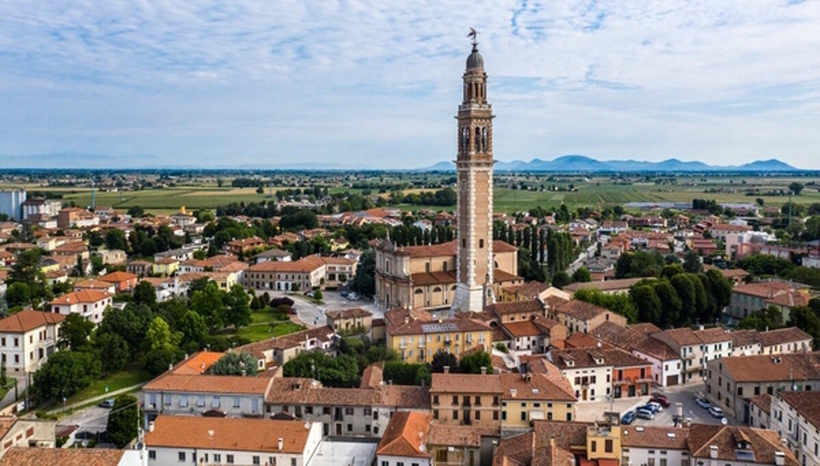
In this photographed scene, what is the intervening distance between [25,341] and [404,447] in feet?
82.0

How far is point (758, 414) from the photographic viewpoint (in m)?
29.9

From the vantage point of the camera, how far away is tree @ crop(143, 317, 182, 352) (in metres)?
37.7

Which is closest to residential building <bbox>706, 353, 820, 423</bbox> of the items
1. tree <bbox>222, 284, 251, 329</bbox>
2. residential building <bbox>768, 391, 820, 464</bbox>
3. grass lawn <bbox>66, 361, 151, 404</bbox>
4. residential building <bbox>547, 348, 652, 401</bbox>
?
residential building <bbox>768, 391, 820, 464</bbox>

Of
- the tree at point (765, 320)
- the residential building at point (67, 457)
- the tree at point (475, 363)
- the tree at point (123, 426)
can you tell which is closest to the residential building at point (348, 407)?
the tree at point (475, 363)

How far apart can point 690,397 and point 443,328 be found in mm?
12864

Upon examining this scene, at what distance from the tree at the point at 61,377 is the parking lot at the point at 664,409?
75.5 ft

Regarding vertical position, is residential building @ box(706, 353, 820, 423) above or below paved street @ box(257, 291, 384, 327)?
above

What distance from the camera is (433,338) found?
1462 inches

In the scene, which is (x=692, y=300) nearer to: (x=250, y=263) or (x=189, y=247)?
(x=250, y=263)

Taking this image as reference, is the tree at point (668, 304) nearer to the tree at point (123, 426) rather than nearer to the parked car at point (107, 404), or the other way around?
the tree at point (123, 426)

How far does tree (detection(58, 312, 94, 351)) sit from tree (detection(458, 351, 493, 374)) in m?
20.7

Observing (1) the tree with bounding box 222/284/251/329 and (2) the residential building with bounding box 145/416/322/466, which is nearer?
(2) the residential building with bounding box 145/416/322/466

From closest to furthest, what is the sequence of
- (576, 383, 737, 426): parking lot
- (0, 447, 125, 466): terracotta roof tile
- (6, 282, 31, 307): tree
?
(0, 447, 125, 466): terracotta roof tile → (576, 383, 737, 426): parking lot → (6, 282, 31, 307): tree

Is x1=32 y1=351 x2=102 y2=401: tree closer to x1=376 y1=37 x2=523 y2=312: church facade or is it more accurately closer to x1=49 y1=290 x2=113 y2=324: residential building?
x1=49 y1=290 x2=113 y2=324: residential building
